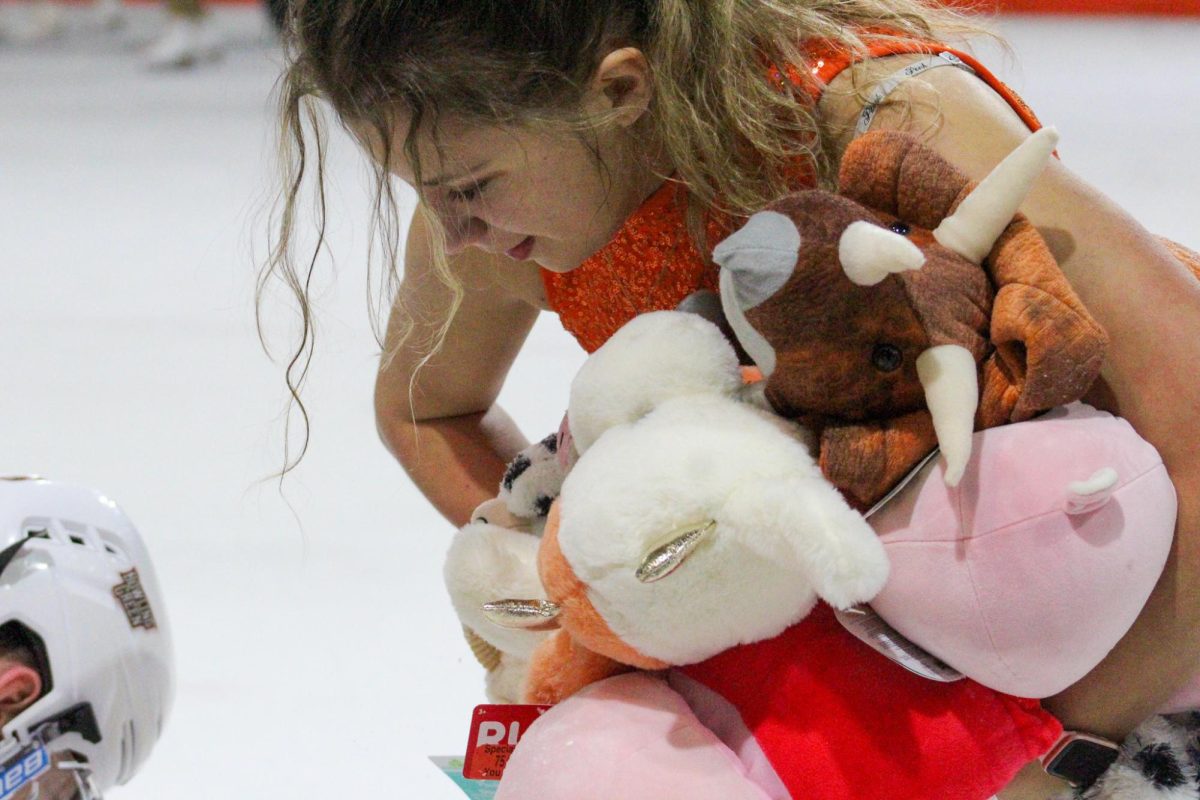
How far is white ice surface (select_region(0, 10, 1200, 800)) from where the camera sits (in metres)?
1.18

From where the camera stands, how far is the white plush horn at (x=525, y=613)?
743mm

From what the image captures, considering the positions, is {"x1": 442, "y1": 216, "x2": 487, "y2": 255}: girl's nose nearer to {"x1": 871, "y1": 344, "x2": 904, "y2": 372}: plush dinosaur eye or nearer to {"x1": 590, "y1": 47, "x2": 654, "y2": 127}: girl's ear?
{"x1": 590, "y1": 47, "x2": 654, "y2": 127}: girl's ear

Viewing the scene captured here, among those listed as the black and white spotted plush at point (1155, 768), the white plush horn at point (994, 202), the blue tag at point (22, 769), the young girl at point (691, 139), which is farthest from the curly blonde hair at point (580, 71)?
the black and white spotted plush at point (1155, 768)

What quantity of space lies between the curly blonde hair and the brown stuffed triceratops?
0.47ft

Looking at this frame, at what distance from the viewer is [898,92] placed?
0.79 meters

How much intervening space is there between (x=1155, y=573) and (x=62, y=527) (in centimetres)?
62

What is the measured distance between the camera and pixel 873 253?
0.63 metres

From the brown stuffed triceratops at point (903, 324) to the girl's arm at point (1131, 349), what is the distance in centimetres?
4

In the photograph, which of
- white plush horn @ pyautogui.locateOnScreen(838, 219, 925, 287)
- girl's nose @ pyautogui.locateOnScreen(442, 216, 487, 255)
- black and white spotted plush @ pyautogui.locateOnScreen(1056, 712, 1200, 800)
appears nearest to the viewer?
white plush horn @ pyautogui.locateOnScreen(838, 219, 925, 287)

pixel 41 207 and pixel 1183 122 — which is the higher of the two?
pixel 1183 122

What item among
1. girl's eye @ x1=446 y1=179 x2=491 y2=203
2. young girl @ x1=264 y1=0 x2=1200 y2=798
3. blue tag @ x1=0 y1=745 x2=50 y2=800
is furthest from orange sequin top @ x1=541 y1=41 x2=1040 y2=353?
blue tag @ x1=0 y1=745 x2=50 y2=800

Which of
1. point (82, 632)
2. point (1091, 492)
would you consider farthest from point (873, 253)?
point (82, 632)

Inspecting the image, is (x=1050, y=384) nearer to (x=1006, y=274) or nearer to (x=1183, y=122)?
(x=1006, y=274)

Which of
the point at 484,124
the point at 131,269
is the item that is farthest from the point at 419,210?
the point at 131,269
